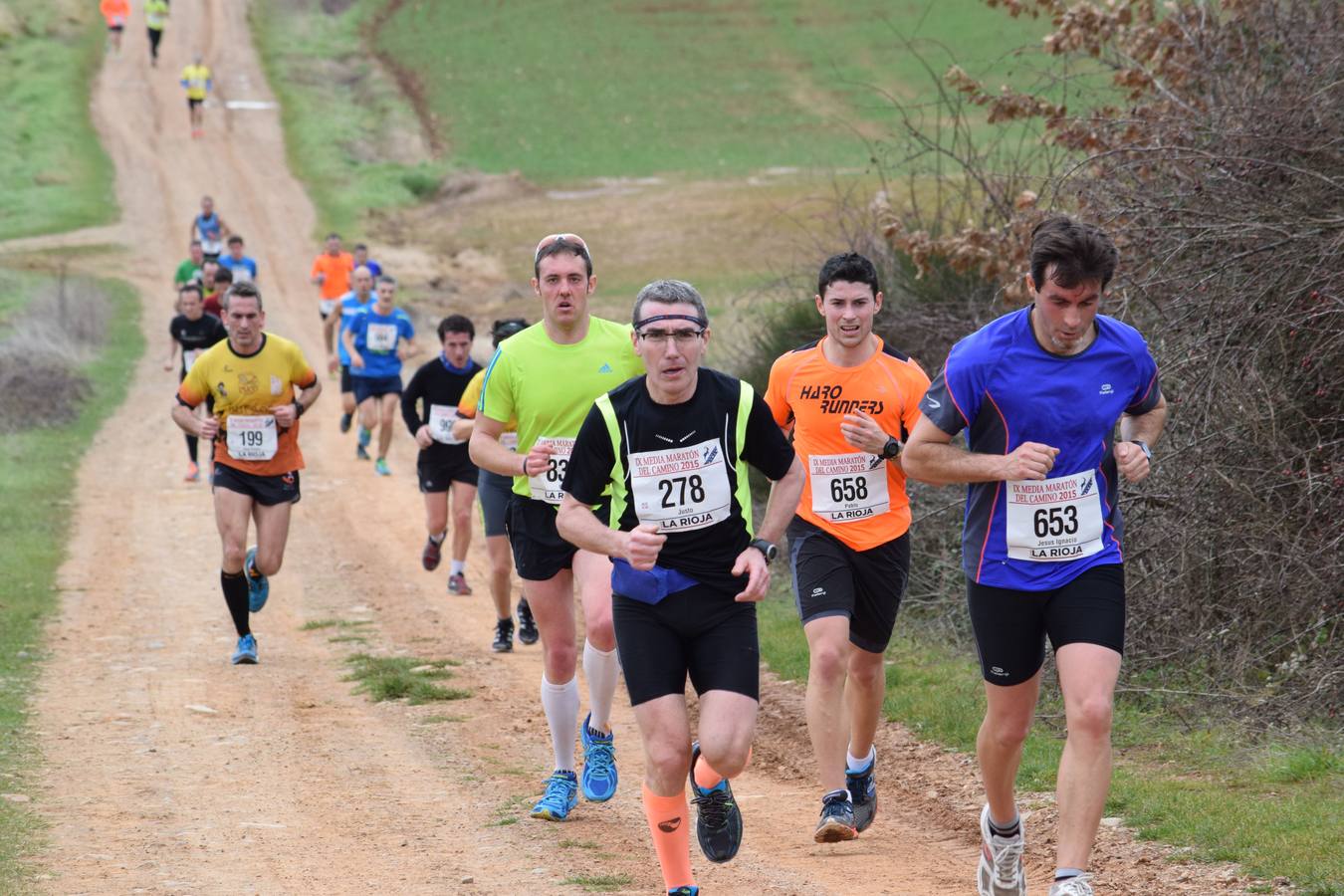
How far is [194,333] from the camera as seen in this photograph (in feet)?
57.8

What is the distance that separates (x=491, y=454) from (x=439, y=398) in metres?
5.75

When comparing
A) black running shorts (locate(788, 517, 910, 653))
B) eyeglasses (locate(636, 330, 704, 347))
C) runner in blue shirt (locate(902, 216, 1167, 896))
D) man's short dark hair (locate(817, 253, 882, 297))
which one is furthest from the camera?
man's short dark hair (locate(817, 253, 882, 297))

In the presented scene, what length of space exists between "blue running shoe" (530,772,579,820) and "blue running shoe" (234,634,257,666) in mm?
4494

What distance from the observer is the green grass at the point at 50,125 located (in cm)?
4038

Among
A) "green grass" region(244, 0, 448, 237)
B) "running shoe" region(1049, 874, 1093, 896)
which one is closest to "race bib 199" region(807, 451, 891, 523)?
"running shoe" region(1049, 874, 1093, 896)

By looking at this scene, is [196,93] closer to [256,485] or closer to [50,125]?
[50,125]

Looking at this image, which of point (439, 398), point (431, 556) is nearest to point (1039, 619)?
point (439, 398)

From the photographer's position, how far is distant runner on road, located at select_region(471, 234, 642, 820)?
7.32 m

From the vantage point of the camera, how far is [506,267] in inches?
1416

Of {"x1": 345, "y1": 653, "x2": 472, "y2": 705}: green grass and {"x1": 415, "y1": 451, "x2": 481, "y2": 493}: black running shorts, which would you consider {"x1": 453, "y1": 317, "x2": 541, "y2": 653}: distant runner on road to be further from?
{"x1": 415, "y1": 451, "x2": 481, "y2": 493}: black running shorts

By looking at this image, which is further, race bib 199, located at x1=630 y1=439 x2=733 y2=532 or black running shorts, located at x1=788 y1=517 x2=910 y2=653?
black running shorts, located at x1=788 y1=517 x2=910 y2=653

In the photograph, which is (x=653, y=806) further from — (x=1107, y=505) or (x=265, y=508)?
(x=265, y=508)

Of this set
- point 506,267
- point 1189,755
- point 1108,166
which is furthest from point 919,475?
point 506,267

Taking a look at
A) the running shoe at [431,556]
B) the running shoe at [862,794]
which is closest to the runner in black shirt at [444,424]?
the running shoe at [431,556]
